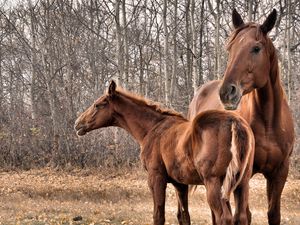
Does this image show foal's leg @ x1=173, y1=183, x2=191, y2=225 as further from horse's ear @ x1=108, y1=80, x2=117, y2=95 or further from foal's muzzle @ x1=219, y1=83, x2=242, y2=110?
foal's muzzle @ x1=219, y1=83, x2=242, y2=110

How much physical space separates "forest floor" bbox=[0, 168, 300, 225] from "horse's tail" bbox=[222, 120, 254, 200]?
390 centimetres

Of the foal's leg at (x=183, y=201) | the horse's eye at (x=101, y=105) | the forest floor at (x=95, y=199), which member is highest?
the horse's eye at (x=101, y=105)

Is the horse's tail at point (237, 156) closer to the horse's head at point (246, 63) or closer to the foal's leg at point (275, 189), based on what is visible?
the horse's head at point (246, 63)

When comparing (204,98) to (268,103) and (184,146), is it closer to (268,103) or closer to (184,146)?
(268,103)

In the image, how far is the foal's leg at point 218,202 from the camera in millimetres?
4738

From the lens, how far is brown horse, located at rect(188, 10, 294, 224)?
4.92 metres

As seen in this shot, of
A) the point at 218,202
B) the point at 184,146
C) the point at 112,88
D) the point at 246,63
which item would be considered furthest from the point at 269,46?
the point at 112,88

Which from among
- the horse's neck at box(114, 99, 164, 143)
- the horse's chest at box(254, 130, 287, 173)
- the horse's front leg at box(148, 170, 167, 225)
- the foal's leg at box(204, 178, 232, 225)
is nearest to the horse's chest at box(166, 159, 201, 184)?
the horse's front leg at box(148, 170, 167, 225)

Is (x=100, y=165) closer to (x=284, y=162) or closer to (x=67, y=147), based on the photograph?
(x=67, y=147)

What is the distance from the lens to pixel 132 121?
6711 millimetres

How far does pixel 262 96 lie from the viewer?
17.8ft

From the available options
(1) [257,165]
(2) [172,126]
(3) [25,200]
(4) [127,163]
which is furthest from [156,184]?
(4) [127,163]

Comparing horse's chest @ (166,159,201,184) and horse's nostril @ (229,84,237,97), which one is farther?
horse's chest @ (166,159,201,184)

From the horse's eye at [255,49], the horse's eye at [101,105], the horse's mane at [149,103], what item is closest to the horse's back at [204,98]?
the horse's mane at [149,103]
